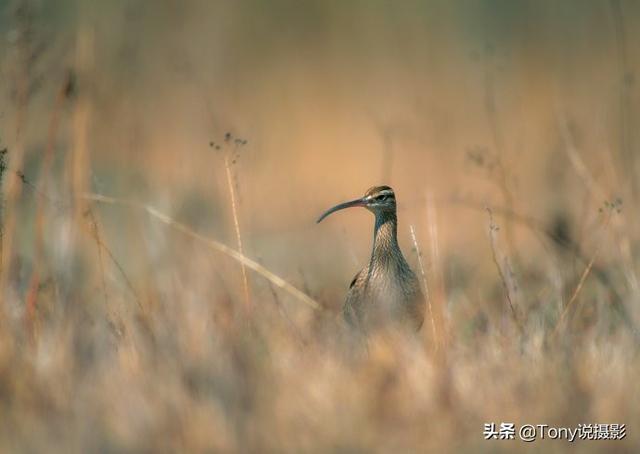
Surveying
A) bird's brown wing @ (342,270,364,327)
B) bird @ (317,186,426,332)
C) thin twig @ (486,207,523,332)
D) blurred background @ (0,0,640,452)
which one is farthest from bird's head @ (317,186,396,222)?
thin twig @ (486,207,523,332)

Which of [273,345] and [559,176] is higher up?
[559,176]

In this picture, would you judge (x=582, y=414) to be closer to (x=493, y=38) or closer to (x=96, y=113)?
(x=96, y=113)

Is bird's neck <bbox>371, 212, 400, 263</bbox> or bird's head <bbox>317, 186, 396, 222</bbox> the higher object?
bird's head <bbox>317, 186, 396, 222</bbox>

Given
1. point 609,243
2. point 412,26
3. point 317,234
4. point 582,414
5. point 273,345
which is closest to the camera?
point 582,414

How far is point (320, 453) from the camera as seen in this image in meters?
3.56

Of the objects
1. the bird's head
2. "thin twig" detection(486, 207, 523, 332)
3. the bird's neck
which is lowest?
"thin twig" detection(486, 207, 523, 332)

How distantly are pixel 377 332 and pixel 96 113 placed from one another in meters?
2.63

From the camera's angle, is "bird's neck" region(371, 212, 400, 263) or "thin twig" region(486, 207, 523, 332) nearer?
"thin twig" region(486, 207, 523, 332)

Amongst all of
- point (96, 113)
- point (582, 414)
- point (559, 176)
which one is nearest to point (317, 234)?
point (559, 176)

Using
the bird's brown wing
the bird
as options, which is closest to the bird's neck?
the bird

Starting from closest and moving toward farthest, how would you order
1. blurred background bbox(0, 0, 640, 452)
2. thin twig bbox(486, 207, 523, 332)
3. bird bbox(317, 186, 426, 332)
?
blurred background bbox(0, 0, 640, 452)
thin twig bbox(486, 207, 523, 332)
bird bbox(317, 186, 426, 332)

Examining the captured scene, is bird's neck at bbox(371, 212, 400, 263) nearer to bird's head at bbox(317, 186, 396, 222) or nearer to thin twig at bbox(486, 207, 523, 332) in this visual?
bird's head at bbox(317, 186, 396, 222)

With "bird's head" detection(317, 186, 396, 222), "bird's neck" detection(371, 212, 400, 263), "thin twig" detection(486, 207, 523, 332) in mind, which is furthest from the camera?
"bird's head" detection(317, 186, 396, 222)

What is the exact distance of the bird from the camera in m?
5.54
